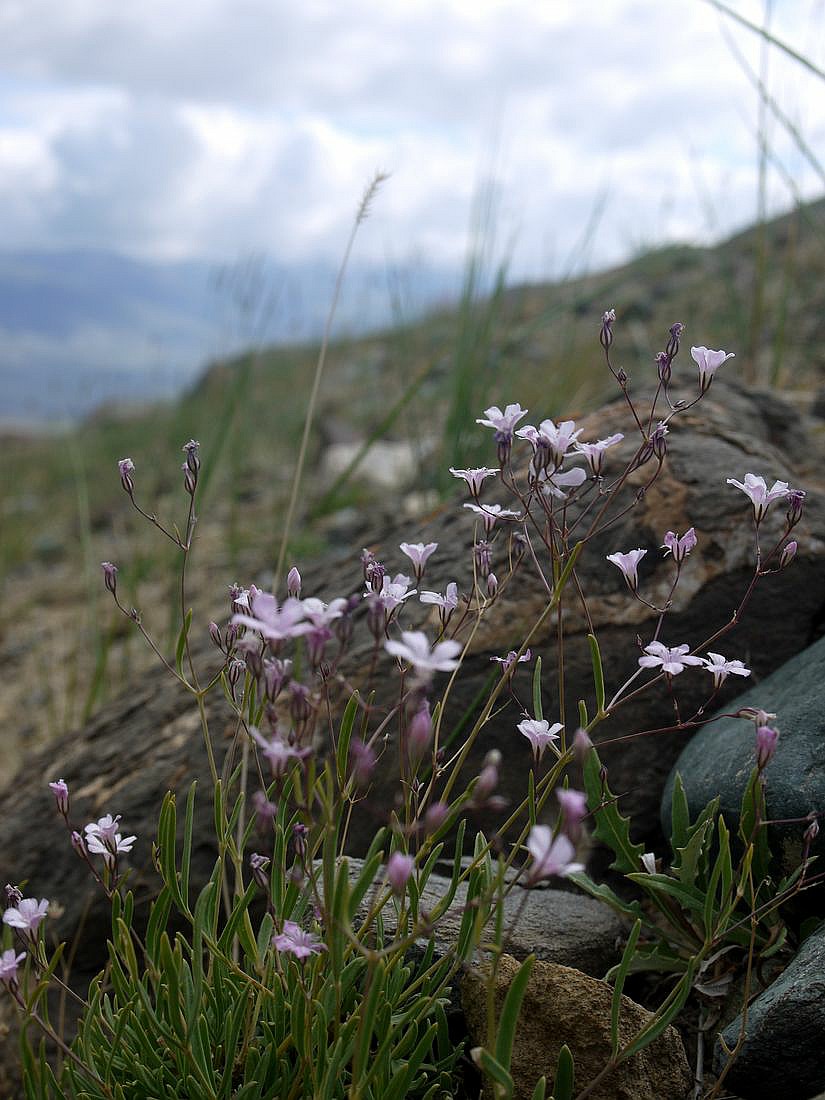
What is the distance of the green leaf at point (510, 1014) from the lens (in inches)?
49.1

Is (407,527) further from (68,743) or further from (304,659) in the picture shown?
(68,743)

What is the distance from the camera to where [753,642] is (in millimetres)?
2535

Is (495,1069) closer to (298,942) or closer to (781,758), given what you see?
(298,942)

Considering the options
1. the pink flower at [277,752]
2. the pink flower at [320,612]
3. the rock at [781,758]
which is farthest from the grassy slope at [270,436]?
the pink flower at [277,752]

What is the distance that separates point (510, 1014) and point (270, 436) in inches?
352

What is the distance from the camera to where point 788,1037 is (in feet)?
5.37

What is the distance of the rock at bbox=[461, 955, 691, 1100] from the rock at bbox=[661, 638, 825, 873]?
45 centimetres

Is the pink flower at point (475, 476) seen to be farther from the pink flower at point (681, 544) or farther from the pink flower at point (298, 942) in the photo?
the pink flower at point (298, 942)

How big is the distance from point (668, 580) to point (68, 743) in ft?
7.28

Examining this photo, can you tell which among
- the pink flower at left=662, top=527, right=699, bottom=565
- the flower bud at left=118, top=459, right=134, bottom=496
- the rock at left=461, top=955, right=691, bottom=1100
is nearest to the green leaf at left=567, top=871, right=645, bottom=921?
the rock at left=461, top=955, right=691, bottom=1100

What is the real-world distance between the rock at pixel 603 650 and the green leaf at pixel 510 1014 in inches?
42.0

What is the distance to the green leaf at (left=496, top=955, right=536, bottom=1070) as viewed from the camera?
125 cm

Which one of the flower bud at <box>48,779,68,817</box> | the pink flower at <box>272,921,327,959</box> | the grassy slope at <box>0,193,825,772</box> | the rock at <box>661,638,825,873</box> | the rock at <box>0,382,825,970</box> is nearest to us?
the pink flower at <box>272,921,327,959</box>

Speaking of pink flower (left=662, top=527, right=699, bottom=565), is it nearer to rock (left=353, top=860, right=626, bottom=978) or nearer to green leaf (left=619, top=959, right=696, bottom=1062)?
green leaf (left=619, top=959, right=696, bottom=1062)
